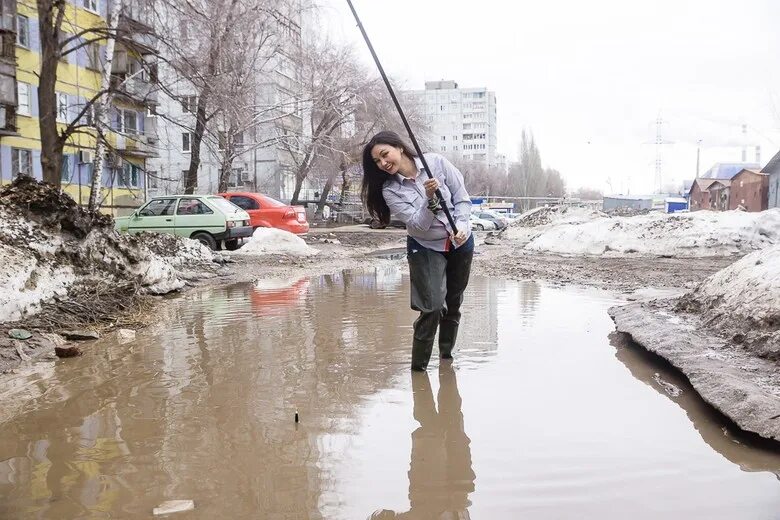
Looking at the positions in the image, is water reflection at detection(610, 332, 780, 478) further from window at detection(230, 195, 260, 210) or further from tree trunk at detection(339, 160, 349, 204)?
tree trunk at detection(339, 160, 349, 204)

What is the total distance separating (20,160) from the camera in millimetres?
30953

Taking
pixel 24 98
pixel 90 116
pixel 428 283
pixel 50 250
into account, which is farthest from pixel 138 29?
pixel 24 98

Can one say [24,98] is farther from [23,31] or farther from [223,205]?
[223,205]

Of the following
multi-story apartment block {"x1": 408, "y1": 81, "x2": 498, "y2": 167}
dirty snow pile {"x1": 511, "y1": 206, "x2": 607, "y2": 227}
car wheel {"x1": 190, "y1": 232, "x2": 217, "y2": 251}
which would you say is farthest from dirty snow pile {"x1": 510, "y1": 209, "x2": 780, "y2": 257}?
multi-story apartment block {"x1": 408, "y1": 81, "x2": 498, "y2": 167}

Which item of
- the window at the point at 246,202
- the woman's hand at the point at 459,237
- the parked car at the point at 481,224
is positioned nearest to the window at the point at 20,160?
the window at the point at 246,202

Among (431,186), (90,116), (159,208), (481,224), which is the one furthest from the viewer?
(481,224)

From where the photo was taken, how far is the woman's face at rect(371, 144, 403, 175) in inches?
172

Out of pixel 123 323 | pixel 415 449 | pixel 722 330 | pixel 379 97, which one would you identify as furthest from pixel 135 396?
pixel 379 97

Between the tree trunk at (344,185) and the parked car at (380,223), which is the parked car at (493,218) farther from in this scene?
the tree trunk at (344,185)

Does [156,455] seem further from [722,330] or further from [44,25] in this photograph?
[44,25]

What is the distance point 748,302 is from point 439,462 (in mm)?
3026

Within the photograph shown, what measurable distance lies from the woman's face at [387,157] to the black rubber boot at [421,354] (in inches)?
44.5

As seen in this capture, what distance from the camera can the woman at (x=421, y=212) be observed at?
4398 mm

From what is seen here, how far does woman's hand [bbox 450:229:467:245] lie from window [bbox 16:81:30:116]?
3165cm
